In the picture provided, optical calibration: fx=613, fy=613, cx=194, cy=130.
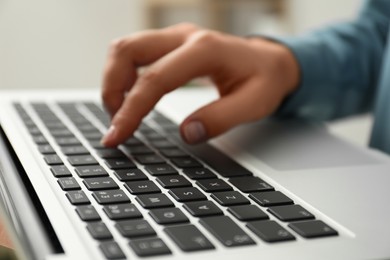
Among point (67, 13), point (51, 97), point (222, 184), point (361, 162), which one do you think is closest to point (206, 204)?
point (222, 184)

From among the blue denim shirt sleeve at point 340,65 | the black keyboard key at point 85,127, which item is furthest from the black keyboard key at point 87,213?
the blue denim shirt sleeve at point 340,65

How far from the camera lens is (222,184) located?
1.19 ft

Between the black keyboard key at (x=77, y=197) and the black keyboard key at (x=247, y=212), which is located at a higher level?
the black keyboard key at (x=77, y=197)

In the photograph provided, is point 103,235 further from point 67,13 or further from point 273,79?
point 67,13

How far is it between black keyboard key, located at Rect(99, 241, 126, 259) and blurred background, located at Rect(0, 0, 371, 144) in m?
1.67

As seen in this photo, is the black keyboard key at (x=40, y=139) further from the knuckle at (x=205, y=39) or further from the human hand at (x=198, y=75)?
the knuckle at (x=205, y=39)

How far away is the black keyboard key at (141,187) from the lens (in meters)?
0.34

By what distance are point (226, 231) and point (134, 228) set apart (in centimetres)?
4

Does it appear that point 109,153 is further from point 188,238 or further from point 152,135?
point 188,238

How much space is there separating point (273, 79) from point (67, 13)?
1625 millimetres

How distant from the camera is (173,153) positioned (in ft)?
1.49

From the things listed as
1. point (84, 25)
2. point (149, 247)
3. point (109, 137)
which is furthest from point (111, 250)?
point (84, 25)

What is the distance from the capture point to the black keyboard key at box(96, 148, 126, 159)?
1.41 feet

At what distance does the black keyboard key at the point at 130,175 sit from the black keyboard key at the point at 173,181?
1 centimetres
